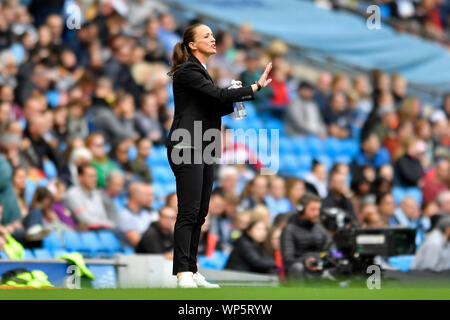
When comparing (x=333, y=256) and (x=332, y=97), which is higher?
(x=332, y=97)

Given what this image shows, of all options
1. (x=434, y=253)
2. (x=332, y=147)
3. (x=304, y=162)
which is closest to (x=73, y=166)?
(x=434, y=253)

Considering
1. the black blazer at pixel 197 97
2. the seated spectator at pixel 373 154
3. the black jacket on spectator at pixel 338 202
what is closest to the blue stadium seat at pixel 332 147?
the seated spectator at pixel 373 154

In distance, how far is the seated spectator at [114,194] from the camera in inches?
547

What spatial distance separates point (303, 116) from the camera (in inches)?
715

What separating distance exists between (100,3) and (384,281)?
28.2 feet

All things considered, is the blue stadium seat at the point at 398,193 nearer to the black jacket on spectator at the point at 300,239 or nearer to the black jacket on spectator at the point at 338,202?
the black jacket on spectator at the point at 338,202

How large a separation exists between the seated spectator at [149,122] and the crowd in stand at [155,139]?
2 centimetres

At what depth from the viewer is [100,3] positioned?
57.5ft

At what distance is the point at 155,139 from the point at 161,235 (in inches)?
162

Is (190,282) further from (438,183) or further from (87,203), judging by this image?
(438,183)

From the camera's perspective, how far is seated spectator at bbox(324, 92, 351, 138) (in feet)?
60.5

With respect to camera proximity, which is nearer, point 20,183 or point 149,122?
point 20,183
